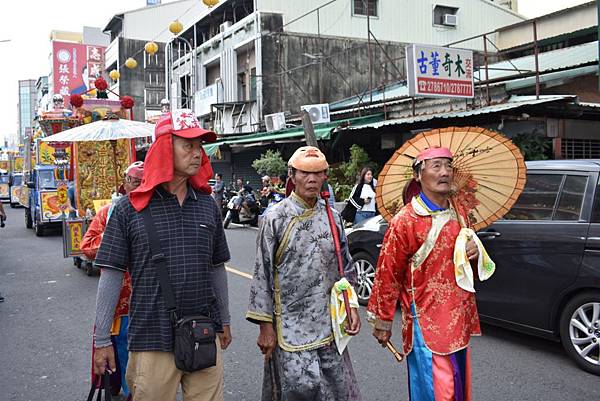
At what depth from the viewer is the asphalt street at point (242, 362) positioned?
4.30 m

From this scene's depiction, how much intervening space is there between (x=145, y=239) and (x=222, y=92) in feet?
76.5

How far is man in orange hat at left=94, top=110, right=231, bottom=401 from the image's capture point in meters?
2.55

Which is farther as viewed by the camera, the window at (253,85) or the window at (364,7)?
the window at (364,7)

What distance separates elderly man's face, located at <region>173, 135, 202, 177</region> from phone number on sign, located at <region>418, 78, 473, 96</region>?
9.12 m

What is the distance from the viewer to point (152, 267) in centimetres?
255

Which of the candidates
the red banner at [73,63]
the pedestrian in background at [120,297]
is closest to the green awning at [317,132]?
the pedestrian in background at [120,297]

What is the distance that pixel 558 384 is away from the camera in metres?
4.33

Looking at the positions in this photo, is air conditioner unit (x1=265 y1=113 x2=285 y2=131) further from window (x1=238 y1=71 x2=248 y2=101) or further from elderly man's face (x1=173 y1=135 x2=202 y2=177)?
elderly man's face (x1=173 y1=135 x2=202 y2=177)

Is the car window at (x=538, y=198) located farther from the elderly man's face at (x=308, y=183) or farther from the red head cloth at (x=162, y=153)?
the red head cloth at (x=162, y=153)

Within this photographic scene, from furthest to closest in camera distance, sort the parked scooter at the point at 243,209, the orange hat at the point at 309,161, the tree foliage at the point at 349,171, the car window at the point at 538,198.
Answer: the parked scooter at the point at 243,209, the tree foliage at the point at 349,171, the car window at the point at 538,198, the orange hat at the point at 309,161

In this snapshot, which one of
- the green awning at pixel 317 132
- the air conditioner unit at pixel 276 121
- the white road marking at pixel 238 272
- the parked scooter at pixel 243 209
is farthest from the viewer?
the air conditioner unit at pixel 276 121

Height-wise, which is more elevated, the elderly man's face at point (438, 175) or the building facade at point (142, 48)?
the building facade at point (142, 48)

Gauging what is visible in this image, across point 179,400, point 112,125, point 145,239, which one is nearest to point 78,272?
point 112,125

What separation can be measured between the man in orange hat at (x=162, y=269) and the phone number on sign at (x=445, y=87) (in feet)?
29.9
